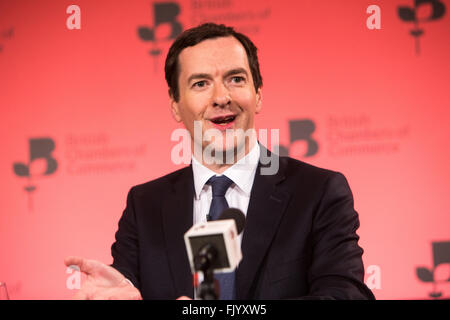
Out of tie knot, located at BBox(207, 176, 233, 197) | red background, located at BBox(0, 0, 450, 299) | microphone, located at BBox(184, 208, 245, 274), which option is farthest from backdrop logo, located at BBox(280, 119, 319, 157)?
microphone, located at BBox(184, 208, 245, 274)

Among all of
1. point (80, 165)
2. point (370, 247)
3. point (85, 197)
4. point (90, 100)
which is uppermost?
point (90, 100)

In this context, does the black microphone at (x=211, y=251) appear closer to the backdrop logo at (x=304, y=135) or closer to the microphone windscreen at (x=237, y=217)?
the microphone windscreen at (x=237, y=217)

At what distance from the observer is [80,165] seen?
325 centimetres

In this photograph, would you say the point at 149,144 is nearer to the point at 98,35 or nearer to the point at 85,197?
the point at 85,197

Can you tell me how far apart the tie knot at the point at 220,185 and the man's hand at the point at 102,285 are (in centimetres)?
50

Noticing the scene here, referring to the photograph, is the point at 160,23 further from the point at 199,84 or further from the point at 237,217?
the point at 237,217

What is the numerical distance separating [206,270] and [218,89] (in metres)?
1.07

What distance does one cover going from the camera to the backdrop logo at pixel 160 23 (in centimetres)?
325

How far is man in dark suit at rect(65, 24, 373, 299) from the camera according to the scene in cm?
167

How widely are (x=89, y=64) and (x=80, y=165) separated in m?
0.67

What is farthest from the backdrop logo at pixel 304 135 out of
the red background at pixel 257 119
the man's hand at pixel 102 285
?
the man's hand at pixel 102 285
